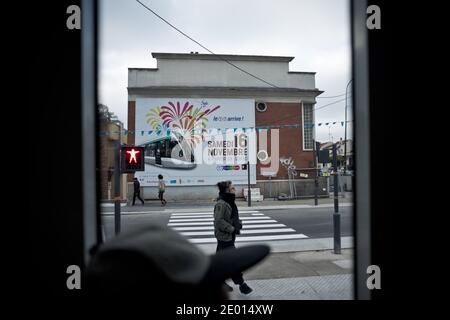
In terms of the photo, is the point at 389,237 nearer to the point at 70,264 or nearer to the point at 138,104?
the point at 70,264

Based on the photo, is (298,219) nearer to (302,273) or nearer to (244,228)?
(244,228)

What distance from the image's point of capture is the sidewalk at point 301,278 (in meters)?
4.31

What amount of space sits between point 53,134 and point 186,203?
56.7ft

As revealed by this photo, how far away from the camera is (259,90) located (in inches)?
782

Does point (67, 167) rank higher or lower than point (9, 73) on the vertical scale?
lower

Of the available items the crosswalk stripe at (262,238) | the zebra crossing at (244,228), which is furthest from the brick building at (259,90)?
the crosswalk stripe at (262,238)

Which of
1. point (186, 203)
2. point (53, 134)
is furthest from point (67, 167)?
point (186, 203)

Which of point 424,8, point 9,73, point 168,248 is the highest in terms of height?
point 424,8

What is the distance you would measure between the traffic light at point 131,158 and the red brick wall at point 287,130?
15.5 metres

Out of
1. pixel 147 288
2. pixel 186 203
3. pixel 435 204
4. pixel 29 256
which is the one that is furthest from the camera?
pixel 186 203

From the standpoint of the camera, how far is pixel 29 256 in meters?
1.73

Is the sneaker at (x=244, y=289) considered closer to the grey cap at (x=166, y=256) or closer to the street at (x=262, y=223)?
the grey cap at (x=166, y=256)

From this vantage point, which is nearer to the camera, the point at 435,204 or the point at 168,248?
the point at 168,248

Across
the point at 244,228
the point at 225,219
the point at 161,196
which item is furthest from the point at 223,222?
the point at 161,196
